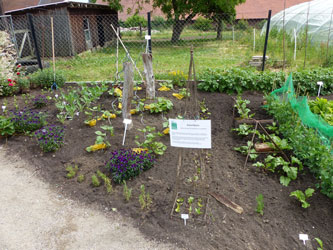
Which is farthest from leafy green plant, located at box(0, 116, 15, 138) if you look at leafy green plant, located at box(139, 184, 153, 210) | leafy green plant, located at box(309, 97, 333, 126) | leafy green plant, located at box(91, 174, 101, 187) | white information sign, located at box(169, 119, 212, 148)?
leafy green plant, located at box(309, 97, 333, 126)

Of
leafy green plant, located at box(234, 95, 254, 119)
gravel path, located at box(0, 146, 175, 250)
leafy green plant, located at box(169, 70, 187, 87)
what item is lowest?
gravel path, located at box(0, 146, 175, 250)

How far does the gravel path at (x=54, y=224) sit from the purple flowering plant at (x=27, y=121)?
1370 millimetres

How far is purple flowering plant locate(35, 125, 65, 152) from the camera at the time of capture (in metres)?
4.16

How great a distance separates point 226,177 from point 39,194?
2.47m

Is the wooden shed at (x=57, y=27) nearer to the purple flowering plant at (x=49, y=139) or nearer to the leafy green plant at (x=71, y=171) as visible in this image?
the purple flowering plant at (x=49, y=139)

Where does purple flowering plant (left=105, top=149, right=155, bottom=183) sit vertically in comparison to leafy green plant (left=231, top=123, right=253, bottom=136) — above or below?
below

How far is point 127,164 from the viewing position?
347cm

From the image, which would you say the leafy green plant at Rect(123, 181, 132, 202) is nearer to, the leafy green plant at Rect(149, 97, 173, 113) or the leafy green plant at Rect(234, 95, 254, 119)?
the leafy green plant at Rect(149, 97, 173, 113)

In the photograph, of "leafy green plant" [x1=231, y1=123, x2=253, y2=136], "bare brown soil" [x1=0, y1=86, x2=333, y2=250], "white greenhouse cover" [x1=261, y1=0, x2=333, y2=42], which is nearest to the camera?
"bare brown soil" [x1=0, y1=86, x2=333, y2=250]

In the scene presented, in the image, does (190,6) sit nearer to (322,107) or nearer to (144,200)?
(322,107)

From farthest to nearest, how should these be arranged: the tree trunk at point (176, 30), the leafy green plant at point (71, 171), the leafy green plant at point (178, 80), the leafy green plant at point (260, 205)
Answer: the tree trunk at point (176, 30), the leafy green plant at point (178, 80), the leafy green plant at point (71, 171), the leafy green plant at point (260, 205)

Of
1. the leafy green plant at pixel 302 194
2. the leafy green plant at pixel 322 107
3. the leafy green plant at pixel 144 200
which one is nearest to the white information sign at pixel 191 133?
the leafy green plant at pixel 144 200

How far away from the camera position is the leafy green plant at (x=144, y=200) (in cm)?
301

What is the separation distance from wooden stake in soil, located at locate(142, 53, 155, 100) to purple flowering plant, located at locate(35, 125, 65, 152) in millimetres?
2138
